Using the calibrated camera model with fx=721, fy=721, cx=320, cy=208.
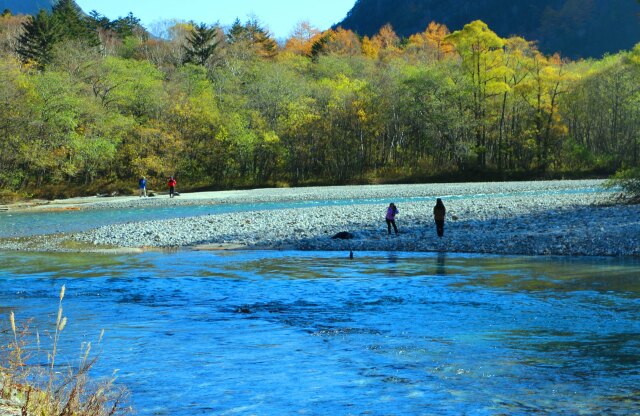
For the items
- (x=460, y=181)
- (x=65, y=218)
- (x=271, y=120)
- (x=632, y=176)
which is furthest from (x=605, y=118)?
(x=65, y=218)

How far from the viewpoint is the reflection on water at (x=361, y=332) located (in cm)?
949

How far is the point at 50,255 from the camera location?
91.2 ft

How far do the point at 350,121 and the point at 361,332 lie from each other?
73547 mm

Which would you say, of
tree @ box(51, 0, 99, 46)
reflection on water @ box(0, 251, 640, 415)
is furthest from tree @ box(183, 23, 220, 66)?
reflection on water @ box(0, 251, 640, 415)

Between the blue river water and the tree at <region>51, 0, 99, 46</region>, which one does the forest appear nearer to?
the tree at <region>51, 0, 99, 46</region>

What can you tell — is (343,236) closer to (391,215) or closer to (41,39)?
(391,215)

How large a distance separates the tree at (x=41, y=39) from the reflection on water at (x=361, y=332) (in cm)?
7202

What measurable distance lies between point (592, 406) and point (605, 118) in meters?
82.8

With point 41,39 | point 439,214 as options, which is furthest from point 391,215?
point 41,39

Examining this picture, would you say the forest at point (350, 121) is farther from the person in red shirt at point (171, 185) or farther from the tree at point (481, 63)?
the person in red shirt at point (171, 185)

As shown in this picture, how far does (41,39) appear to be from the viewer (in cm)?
8962

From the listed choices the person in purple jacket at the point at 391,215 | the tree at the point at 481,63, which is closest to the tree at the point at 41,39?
the tree at the point at 481,63

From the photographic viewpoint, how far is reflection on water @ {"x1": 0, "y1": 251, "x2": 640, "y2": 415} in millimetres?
9492

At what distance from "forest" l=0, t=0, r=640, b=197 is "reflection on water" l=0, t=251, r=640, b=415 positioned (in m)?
56.9
